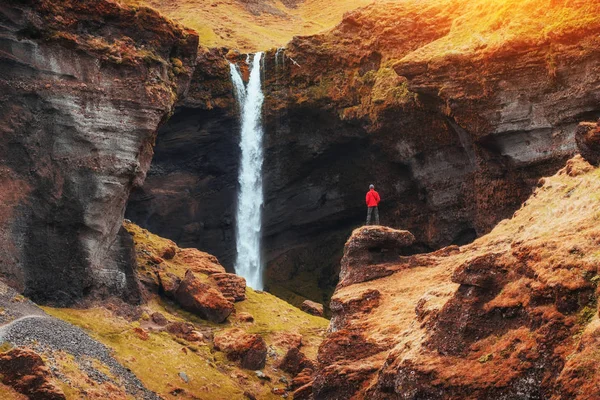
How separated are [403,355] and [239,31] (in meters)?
92.3

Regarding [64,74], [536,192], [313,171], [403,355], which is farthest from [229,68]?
[403,355]

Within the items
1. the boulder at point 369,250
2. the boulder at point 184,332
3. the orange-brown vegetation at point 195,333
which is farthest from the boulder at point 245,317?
the boulder at point 369,250

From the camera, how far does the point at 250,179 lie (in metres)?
77.8

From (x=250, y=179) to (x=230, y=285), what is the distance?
60.9 feet

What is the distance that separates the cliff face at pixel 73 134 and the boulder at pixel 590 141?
98.9ft

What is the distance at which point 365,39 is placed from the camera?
7206 cm

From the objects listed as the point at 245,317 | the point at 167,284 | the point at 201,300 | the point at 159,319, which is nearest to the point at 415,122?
the point at 245,317

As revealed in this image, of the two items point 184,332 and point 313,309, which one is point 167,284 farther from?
point 313,309

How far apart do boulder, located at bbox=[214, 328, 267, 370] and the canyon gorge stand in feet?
0.49

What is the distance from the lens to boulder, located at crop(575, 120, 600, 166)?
28.2 metres

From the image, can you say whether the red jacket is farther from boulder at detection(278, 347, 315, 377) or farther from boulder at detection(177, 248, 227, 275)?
boulder at detection(177, 248, 227, 275)

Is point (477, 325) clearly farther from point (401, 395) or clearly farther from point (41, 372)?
point (41, 372)

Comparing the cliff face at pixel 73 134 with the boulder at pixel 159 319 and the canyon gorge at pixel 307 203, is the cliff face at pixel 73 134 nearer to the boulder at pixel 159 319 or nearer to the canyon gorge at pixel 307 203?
the canyon gorge at pixel 307 203

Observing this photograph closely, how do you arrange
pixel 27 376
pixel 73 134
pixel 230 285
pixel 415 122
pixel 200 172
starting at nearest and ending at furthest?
pixel 27 376 < pixel 73 134 < pixel 230 285 < pixel 415 122 < pixel 200 172
